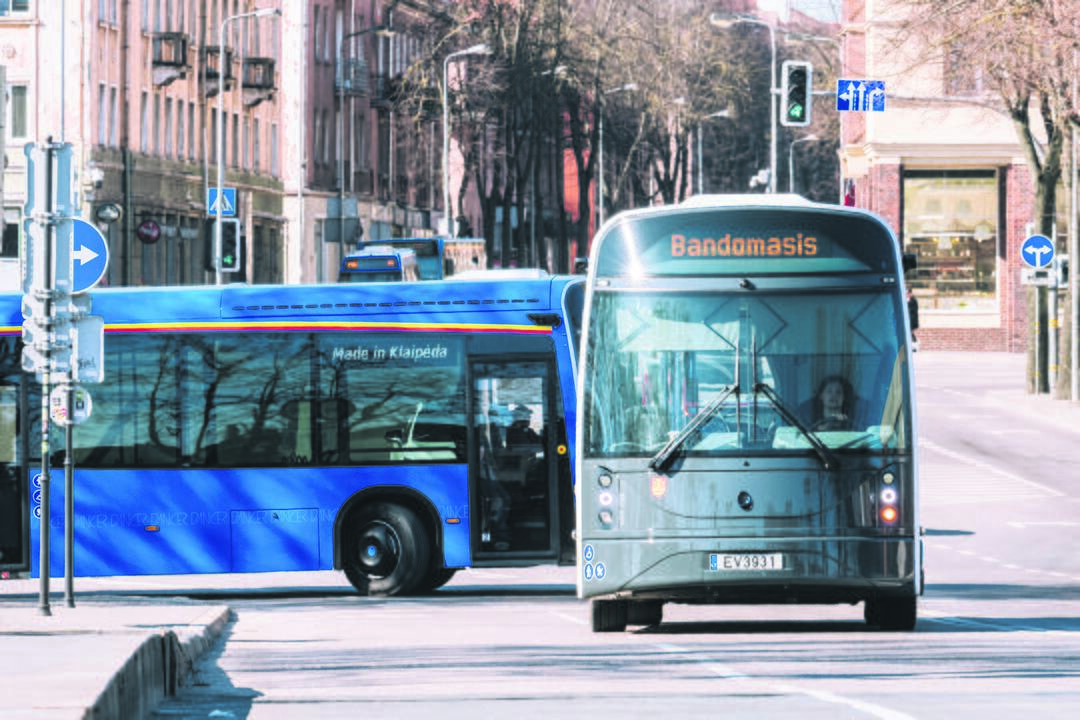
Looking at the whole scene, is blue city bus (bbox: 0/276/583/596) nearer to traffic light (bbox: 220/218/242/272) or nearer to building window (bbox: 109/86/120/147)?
traffic light (bbox: 220/218/242/272)

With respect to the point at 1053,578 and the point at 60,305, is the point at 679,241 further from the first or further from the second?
the point at 1053,578

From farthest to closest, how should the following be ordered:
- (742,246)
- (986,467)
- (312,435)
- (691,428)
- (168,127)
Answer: (168,127) < (986,467) < (312,435) < (742,246) < (691,428)

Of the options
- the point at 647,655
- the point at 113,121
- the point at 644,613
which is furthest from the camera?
the point at 113,121

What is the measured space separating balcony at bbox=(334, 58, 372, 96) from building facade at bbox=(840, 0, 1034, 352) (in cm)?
2090

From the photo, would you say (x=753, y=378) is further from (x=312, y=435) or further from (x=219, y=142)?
(x=219, y=142)

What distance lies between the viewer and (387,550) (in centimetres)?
2330

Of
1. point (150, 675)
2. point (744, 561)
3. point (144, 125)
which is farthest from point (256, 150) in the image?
point (150, 675)

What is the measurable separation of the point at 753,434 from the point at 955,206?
62.5 meters

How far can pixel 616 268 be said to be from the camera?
17734mm

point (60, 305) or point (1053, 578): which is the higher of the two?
point (60, 305)

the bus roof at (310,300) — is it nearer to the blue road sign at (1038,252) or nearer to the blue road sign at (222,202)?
the blue road sign at (1038,252)

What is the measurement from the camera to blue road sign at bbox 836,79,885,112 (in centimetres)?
4709

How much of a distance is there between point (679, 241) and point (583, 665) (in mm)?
3509

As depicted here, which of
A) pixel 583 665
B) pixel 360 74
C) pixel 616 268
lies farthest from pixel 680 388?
pixel 360 74
